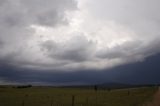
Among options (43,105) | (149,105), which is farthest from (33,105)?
(149,105)

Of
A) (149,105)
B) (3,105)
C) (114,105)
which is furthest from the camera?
(114,105)

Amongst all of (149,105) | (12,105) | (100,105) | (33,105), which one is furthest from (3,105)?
(149,105)

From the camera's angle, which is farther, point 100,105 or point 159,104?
point 100,105

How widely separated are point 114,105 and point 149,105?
Answer: 755cm

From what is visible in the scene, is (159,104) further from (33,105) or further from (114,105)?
(33,105)

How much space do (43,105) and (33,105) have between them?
1708 millimetres

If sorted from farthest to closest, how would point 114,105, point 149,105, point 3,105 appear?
point 114,105, point 3,105, point 149,105

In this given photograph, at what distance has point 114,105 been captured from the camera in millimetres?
44719

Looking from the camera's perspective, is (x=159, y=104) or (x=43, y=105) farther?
(x=43, y=105)

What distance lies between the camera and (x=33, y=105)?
139ft

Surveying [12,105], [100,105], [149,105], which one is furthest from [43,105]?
[149,105]

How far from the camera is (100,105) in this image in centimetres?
4416

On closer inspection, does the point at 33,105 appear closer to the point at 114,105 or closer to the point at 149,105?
the point at 114,105

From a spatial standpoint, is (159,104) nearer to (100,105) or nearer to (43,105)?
(100,105)
